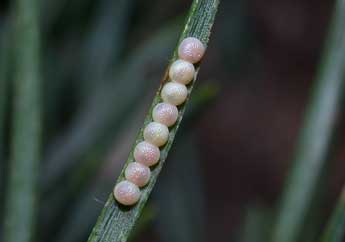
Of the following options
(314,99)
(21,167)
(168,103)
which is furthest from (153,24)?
(168,103)

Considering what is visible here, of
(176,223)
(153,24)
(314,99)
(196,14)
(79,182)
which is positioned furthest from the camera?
(153,24)

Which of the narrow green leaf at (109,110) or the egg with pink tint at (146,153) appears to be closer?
the egg with pink tint at (146,153)

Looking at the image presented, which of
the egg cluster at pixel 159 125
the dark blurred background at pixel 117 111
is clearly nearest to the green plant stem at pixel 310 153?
the dark blurred background at pixel 117 111

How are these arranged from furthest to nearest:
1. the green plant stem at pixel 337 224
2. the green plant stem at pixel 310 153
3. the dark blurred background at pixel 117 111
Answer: the dark blurred background at pixel 117 111 → the green plant stem at pixel 310 153 → the green plant stem at pixel 337 224

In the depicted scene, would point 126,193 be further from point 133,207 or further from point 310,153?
point 310,153

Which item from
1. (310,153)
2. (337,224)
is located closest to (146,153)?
(337,224)

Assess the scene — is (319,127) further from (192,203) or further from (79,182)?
(192,203)

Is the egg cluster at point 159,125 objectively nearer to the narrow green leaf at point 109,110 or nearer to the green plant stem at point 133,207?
the green plant stem at point 133,207
